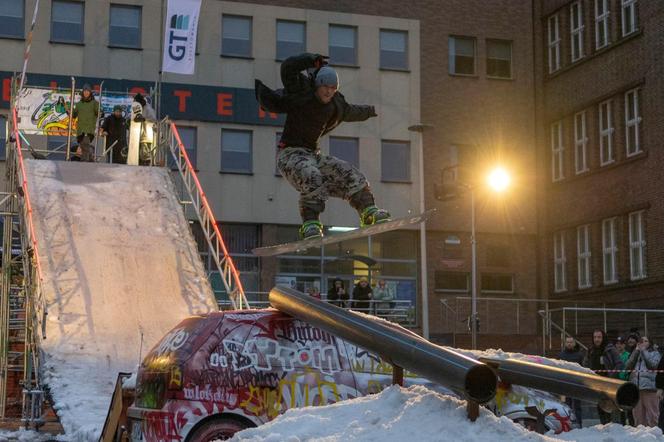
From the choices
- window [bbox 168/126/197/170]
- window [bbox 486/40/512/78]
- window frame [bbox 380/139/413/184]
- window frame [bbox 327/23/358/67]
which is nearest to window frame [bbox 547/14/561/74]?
window [bbox 486/40/512/78]

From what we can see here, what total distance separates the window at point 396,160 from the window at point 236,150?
477 cm

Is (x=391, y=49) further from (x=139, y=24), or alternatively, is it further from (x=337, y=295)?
(x=337, y=295)

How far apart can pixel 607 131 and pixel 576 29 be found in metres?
4.51

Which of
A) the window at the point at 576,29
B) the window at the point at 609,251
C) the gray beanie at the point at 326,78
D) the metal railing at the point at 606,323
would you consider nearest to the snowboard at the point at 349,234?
the gray beanie at the point at 326,78

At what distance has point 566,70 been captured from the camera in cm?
3825

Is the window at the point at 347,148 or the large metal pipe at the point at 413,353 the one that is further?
the window at the point at 347,148

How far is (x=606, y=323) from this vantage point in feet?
99.7

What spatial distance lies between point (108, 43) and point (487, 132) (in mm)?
13531

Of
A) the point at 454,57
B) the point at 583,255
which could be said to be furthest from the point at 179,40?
the point at 583,255

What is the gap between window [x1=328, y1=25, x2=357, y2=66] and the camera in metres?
38.6

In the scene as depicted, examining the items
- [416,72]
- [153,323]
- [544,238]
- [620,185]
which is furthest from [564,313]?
[153,323]

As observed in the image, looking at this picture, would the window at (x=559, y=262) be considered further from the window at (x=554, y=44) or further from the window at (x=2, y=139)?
the window at (x=2, y=139)

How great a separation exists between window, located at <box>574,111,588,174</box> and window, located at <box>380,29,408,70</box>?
20.7ft

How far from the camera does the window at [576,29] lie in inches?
1481
